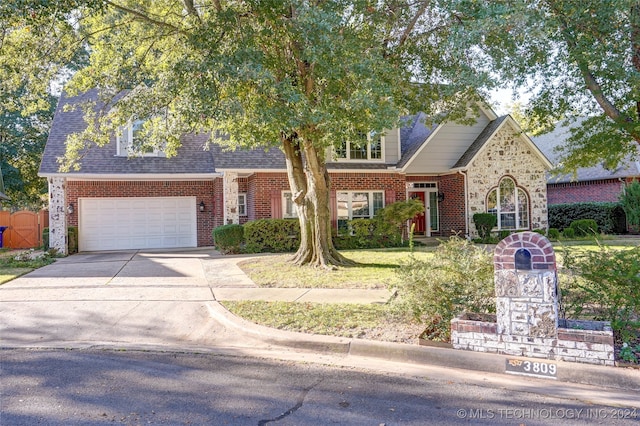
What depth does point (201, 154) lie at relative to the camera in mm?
20016

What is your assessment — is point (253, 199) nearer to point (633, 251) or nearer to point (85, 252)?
point (85, 252)

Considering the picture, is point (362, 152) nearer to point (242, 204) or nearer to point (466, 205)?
point (466, 205)

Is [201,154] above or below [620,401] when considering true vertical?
above

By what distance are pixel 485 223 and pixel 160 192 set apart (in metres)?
13.3

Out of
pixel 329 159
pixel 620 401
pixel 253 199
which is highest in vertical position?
pixel 329 159

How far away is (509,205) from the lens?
65.5ft

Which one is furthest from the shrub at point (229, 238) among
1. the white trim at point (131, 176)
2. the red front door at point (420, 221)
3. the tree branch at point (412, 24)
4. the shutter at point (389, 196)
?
the tree branch at point (412, 24)

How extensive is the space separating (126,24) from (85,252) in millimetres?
10672

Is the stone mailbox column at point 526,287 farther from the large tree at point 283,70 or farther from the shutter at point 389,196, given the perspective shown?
the shutter at point 389,196

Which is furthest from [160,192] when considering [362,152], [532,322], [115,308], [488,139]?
[532,322]

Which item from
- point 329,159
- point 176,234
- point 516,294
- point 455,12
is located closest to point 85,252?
point 176,234

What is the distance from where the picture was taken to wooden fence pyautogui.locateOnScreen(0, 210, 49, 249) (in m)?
21.8

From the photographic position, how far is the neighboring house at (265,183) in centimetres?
1848

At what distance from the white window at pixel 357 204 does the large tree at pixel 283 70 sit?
585cm
